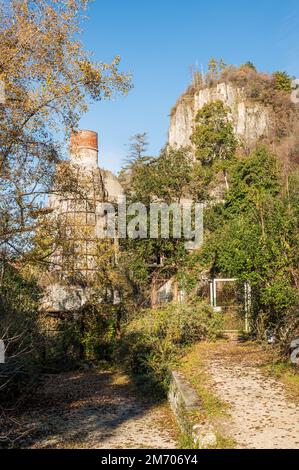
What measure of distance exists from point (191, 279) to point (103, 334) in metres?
6.20

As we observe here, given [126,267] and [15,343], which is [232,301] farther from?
[15,343]

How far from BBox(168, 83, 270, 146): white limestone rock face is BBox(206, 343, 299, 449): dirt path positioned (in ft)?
168

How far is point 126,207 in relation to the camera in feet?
83.4

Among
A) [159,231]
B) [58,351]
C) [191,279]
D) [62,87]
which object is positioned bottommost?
[58,351]

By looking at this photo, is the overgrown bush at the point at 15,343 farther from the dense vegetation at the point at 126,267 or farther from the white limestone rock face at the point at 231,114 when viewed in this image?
the white limestone rock face at the point at 231,114

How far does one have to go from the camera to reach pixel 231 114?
62750 mm

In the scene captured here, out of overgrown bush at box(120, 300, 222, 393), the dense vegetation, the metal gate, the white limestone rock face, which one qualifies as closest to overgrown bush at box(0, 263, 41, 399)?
the dense vegetation

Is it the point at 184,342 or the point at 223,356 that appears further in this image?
the point at 184,342

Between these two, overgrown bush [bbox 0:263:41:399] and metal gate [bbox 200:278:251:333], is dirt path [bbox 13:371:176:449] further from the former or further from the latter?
metal gate [bbox 200:278:251:333]

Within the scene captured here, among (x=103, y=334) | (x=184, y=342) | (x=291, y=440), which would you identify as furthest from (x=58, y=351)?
(x=291, y=440)

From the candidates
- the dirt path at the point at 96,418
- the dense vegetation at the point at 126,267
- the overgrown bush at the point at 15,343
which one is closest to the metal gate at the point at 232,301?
the dense vegetation at the point at 126,267

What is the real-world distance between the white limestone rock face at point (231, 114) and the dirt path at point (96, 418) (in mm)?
Result: 50818

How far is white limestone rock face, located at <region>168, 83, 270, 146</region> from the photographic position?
6141 centimetres
